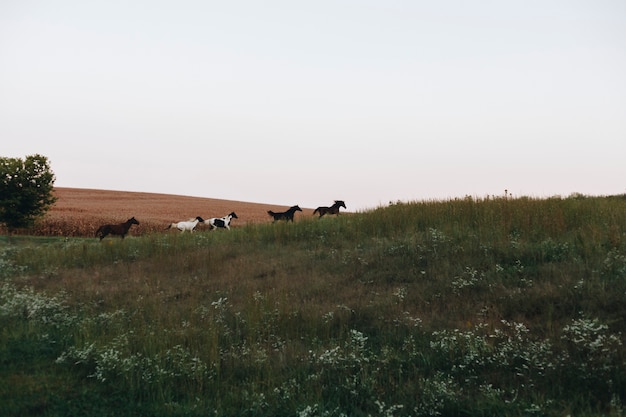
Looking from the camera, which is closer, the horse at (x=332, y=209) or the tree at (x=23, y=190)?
the horse at (x=332, y=209)

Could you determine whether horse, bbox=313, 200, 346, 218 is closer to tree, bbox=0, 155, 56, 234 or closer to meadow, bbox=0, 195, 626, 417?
meadow, bbox=0, 195, 626, 417

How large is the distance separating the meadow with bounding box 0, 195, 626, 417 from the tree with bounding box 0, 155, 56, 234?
77.3 feet

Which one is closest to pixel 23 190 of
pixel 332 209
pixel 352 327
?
pixel 332 209

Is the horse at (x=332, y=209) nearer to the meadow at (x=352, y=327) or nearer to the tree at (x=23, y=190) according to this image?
the meadow at (x=352, y=327)

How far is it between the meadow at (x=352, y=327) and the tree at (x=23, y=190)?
927 inches

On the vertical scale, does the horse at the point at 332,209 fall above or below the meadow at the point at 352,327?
above

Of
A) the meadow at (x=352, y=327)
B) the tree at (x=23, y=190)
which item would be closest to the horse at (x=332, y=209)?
the meadow at (x=352, y=327)

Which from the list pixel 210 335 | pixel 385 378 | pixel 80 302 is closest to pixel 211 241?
pixel 80 302

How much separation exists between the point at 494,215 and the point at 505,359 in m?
10.6

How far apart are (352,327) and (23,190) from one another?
3810 cm

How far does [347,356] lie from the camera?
8.46m

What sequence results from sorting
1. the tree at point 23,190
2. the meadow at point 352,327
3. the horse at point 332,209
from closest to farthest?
1. the meadow at point 352,327
2. the horse at point 332,209
3. the tree at point 23,190

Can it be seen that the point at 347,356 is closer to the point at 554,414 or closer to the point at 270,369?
the point at 270,369

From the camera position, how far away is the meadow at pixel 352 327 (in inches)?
287
